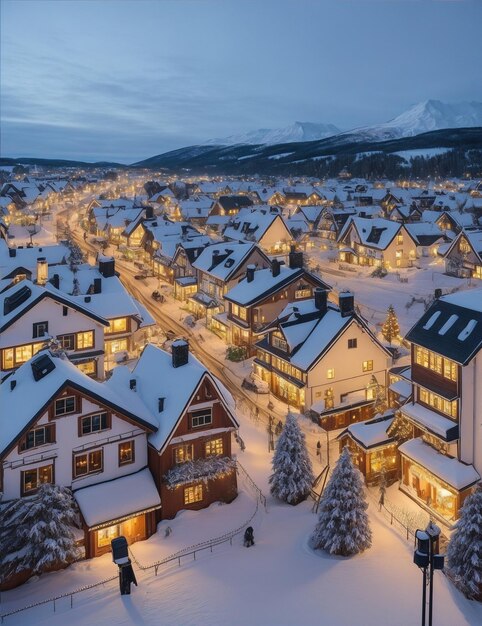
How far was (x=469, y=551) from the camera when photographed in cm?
2523

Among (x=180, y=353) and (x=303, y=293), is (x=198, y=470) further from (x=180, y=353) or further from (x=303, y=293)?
(x=303, y=293)

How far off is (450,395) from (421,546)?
16644 millimetres

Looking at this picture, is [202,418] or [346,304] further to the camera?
[346,304]

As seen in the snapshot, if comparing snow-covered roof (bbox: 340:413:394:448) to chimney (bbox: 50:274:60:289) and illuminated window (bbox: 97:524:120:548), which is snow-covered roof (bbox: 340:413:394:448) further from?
chimney (bbox: 50:274:60:289)

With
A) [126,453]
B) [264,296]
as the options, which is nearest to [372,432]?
[126,453]

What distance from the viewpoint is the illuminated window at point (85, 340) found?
4728 cm

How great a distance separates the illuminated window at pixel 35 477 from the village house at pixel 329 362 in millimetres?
21451

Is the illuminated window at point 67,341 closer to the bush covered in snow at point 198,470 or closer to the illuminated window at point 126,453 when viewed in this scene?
the illuminated window at point 126,453

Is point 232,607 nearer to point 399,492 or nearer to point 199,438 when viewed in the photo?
point 199,438

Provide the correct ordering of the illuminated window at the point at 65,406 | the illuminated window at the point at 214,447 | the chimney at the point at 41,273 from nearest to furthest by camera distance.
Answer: the illuminated window at the point at 65,406 < the illuminated window at the point at 214,447 < the chimney at the point at 41,273

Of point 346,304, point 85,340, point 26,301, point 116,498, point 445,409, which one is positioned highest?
point 26,301

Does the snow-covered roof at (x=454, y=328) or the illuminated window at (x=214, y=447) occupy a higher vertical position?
the snow-covered roof at (x=454, y=328)

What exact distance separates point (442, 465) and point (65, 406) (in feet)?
71.0

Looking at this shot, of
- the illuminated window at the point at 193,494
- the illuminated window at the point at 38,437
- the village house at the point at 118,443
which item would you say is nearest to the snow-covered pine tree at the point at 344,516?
the village house at the point at 118,443
